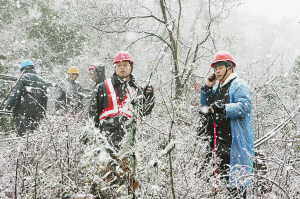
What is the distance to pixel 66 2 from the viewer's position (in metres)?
13.6

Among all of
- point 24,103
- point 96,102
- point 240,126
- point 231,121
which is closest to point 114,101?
point 96,102

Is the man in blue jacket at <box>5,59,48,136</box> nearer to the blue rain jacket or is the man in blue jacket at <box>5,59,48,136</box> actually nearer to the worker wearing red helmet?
the worker wearing red helmet

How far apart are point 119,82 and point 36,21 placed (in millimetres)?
11317

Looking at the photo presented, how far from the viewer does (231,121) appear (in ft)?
9.24

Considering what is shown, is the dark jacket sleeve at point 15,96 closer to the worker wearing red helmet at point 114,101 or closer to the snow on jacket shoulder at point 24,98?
the snow on jacket shoulder at point 24,98

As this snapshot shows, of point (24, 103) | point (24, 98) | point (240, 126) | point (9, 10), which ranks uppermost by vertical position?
point (9, 10)

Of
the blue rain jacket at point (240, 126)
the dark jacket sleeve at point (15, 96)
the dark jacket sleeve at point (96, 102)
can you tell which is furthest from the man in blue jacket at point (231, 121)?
the dark jacket sleeve at point (15, 96)

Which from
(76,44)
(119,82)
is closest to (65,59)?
(76,44)

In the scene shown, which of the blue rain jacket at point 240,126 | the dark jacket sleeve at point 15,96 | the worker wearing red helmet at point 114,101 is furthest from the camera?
the dark jacket sleeve at point 15,96

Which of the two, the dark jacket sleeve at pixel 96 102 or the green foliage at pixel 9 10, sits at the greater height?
the green foliage at pixel 9 10

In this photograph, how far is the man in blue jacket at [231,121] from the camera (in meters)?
2.66

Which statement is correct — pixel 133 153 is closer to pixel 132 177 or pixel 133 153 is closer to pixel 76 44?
pixel 132 177

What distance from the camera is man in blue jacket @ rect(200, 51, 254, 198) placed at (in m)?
2.66

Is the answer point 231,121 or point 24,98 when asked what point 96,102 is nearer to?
point 231,121
